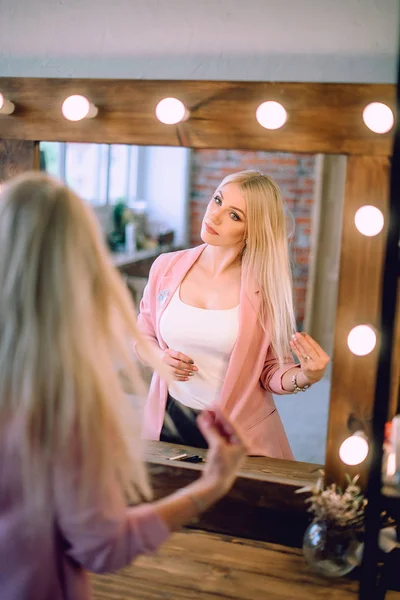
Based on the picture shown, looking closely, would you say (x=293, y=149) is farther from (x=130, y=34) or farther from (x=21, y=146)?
(x=21, y=146)

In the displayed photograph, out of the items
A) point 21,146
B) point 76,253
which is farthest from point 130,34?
point 76,253

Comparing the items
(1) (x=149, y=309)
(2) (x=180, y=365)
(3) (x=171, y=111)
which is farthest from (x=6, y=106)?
(2) (x=180, y=365)

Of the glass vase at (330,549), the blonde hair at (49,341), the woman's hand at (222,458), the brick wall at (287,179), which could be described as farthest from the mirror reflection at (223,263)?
the blonde hair at (49,341)

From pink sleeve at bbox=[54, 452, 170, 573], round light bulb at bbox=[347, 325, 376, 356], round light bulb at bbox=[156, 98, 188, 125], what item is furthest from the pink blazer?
pink sleeve at bbox=[54, 452, 170, 573]

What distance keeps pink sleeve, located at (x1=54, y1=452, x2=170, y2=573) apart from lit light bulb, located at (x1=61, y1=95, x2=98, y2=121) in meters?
0.68

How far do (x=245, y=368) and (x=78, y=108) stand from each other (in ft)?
1.69

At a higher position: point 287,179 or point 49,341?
point 287,179

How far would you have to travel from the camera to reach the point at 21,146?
1149mm

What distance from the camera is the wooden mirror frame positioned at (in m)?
0.98

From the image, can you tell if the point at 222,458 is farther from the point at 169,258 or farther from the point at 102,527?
the point at 169,258

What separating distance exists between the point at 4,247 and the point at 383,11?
0.71 meters

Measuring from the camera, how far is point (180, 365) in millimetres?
1089

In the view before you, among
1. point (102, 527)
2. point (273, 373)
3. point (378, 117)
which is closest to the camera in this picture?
point (102, 527)

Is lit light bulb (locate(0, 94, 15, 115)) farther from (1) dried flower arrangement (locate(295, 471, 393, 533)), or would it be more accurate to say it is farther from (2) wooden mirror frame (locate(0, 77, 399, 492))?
(1) dried flower arrangement (locate(295, 471, 393, 533))
